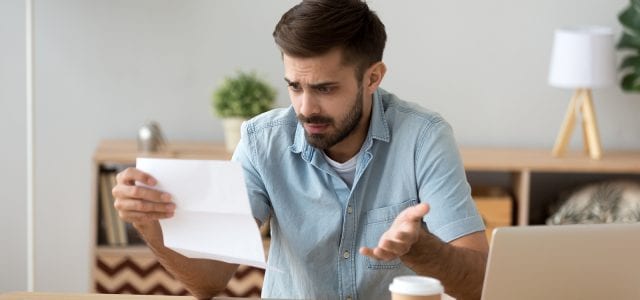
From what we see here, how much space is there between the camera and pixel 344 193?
242 centimetres

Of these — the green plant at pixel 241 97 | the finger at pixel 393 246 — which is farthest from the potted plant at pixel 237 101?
the finger at pixel 393 246

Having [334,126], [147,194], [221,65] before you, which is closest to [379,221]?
[334,126]

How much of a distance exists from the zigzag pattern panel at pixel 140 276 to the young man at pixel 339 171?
1.47 meters

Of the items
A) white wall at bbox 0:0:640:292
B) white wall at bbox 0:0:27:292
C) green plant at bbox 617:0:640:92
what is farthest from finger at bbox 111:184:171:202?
green plant at bbox 617:0:640:92

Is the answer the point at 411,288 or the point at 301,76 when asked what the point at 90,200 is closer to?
the point at 301,76

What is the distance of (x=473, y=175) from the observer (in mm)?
4191

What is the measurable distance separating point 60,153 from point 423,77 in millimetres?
1399

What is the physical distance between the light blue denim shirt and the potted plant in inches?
57.0

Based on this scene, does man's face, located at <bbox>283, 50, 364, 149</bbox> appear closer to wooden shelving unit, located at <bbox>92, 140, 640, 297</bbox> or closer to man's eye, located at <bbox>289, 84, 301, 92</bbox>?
man's eye, located at <bbox>289, 84, 301, 92</bbox>

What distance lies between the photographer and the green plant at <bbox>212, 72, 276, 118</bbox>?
3.91 m

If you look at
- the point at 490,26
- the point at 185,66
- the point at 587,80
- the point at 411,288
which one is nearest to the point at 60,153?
the point at 185,66

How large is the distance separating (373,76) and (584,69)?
1601 millimetres

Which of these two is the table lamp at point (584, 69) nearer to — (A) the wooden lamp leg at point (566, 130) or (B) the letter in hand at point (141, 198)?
(A) the wooden lamp leg at point (566, 130)

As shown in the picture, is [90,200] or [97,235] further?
[90,200]
